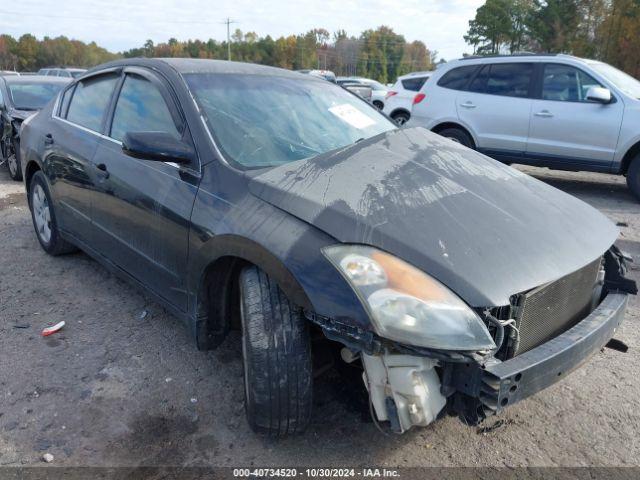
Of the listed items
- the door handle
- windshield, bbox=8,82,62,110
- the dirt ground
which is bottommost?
the dirt ground

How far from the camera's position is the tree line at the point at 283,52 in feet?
261

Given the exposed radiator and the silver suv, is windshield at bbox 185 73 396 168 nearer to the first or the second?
the exposed radiator

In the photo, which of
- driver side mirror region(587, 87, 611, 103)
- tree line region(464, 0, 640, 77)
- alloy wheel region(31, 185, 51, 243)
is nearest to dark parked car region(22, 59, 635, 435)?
alloy wheel region(31, 185, 51, 243)

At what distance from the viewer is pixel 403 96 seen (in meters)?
13.0

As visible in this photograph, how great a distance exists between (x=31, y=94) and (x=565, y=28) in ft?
125

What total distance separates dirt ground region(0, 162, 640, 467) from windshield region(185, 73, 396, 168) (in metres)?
1.22

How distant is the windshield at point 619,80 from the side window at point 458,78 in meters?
1.69

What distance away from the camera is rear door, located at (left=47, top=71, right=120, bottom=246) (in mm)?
3543

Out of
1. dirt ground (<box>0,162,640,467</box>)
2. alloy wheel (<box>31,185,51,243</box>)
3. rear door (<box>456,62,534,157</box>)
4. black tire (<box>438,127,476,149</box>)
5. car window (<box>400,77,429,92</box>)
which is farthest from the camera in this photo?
car window (<box>400,77,429,92</box>)

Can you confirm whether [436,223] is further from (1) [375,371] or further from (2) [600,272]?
(2) [600,272]

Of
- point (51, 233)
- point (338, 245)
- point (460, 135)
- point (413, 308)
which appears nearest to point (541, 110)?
point (460, 135)

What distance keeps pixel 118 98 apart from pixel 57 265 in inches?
68.8

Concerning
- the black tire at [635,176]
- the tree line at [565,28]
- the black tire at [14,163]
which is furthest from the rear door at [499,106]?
the tree line at [565,28]

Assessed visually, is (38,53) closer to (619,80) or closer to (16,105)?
(16,105)
